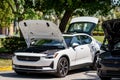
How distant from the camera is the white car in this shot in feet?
44.5

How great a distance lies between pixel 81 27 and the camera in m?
18.3

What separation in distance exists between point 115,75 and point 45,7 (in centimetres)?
970

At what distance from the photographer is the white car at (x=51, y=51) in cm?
1356

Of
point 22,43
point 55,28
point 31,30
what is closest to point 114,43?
point 55,28

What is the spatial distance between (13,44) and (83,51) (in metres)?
7.60

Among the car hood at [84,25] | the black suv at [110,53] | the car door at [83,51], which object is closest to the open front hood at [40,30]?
the car door at [83,51]

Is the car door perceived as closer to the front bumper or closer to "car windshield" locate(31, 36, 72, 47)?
"car windshield" locate(31, 36, 72, 47)

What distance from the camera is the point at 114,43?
12.3m

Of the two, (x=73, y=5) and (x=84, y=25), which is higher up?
(x=73, y=5)

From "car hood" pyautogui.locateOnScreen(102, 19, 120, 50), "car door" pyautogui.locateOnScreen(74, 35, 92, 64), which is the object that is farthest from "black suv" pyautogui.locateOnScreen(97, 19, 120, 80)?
"car door" pyautogui.locateOnScreen(74, 35, 92, 64)

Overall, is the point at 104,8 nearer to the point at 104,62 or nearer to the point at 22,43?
the point at 22,43

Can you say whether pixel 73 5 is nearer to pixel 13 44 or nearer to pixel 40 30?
pixel 13 44

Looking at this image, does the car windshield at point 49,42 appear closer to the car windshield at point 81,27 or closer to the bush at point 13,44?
the car windshield at point 81,27

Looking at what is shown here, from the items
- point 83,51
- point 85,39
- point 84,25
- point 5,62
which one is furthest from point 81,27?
point 5,62
